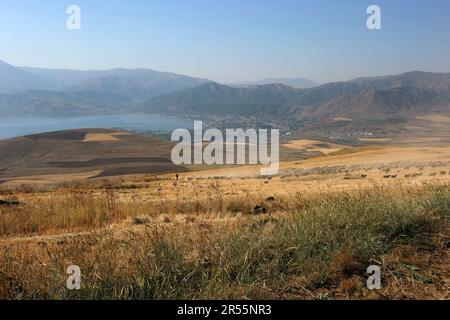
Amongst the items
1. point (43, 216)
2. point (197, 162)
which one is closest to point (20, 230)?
point (43, 216)

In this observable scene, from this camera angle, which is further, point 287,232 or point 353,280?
point 287,232

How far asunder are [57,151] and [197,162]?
5016cm

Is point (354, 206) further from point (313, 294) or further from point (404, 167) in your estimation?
point (404, 167)

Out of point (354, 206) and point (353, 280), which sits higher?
point (354, 206)

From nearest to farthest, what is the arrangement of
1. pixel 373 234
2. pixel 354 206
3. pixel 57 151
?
1. pixel 373 234
2. pixel 354 206
3. pixel 57 151

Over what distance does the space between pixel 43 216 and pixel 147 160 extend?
92.7 meters

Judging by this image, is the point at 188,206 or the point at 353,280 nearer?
the point at 353,280

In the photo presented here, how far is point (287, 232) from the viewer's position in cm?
566

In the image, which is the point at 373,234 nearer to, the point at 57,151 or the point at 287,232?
the point at 287,232

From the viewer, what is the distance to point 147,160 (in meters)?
101

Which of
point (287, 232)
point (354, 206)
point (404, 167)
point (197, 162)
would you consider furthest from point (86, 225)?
point (197, 162)

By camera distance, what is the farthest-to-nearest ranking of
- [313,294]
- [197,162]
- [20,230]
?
[197,162], [20,230], [313,294]

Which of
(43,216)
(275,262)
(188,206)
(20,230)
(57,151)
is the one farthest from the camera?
(57,151)

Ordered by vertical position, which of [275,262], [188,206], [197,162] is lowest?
[197,162]
